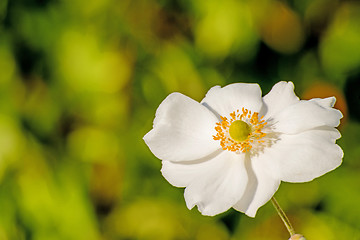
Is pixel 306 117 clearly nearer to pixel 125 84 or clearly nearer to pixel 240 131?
pixel 240 131

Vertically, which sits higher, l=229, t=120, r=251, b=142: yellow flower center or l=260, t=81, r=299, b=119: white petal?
l=260, t=81, r=299, b=119: white petal

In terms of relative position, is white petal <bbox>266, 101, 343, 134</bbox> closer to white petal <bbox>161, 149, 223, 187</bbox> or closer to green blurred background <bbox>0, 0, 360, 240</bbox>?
white petal <bbox>161, 149, 223, 187</bbox>

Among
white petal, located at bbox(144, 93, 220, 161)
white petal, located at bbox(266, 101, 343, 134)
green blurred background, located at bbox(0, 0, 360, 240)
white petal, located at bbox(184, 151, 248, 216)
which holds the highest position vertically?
white petal, located at bbox(266, 101, 343, 134)

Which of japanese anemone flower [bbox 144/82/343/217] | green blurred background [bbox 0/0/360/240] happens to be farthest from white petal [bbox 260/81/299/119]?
green blurred background [bbox 0/0/360/240]

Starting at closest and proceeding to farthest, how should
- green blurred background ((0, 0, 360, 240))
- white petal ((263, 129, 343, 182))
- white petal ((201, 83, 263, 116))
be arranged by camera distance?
white petal ((263, 129, 343, 182)) < white petal ((201, 83, 263, 116)) < green blurred background ((0, 0, 360, 240))

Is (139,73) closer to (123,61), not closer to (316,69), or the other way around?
(123,61)

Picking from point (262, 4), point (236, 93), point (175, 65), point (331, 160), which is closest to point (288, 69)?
point (262, 4)

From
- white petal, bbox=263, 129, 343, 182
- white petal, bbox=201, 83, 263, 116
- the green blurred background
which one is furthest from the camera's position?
the green blurred background

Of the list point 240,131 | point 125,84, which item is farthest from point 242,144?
point 125,84

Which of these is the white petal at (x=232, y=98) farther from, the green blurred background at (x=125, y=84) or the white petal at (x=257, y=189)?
the green blurred background at (x=125, y=84)
